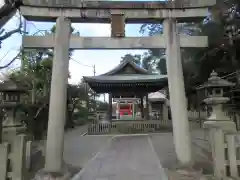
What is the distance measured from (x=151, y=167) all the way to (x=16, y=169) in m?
4.08

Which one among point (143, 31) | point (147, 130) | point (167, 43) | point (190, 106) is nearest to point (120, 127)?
point (147, 130)

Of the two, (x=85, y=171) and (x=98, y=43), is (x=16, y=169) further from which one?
→ (x=98, y=43)

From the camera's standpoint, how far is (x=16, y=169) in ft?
18.5

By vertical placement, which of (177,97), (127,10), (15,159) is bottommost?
(15,159)

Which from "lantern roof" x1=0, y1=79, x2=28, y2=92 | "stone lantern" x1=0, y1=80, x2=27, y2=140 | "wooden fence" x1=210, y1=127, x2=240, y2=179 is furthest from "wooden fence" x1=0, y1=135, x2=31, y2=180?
"wooden fence" x1=210, y1=127, x2=240, y2=179

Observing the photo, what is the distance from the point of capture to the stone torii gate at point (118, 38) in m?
6.70

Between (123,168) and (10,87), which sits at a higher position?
(10,87)

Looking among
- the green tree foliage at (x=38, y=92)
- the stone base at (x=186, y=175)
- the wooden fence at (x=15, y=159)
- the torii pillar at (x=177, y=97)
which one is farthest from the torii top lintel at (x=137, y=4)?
the green tree foliage at (x=38, y=92)

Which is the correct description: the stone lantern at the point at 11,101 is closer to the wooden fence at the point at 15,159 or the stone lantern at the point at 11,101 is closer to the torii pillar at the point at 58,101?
the torii pillar at the point at 58,101

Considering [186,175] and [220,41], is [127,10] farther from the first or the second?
[220,41]

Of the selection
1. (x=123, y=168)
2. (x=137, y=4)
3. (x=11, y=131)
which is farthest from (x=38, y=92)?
(x=137, y=4)

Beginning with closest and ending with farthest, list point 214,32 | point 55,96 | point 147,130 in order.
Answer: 1. point 55,96
2. point 214,32
3. point 147,130

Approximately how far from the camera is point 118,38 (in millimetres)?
7117

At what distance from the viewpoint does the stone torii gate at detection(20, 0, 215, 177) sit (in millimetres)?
6703
